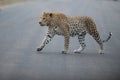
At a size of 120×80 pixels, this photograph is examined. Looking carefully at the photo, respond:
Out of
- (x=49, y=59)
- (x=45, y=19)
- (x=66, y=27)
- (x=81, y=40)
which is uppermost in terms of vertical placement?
(x=45, y=19)

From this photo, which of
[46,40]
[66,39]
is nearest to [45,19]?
[46,40]

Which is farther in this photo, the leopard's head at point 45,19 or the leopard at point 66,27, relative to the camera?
the leopard at point 66,27

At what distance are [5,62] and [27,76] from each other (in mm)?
1863

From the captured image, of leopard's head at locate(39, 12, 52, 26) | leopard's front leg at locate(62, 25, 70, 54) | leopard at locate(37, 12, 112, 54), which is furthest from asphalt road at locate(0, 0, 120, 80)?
leopard's head at locate(39, 12, 52, 26)

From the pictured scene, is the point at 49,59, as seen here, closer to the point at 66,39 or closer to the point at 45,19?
the point at 66,39

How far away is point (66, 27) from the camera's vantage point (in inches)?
569

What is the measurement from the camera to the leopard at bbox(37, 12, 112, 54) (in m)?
14.2

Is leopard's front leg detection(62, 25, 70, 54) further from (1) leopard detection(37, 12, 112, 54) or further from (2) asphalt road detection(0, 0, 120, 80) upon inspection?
(2) asphalt road detection(0, 0, 120, 80)

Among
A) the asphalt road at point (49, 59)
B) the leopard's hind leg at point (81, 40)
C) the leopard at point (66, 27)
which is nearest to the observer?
the asphalt road at point (49, 59)

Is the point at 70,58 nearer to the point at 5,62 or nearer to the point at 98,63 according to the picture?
the point at 98,63

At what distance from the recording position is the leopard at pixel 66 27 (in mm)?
14242

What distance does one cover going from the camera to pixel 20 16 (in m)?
25.1

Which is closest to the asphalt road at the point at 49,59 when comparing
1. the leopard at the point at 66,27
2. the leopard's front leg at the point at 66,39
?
the leopard's front leg at the point at 66,39

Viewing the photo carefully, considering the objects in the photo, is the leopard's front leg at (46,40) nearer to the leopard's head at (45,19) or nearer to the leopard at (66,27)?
the leopard at (66,27)
